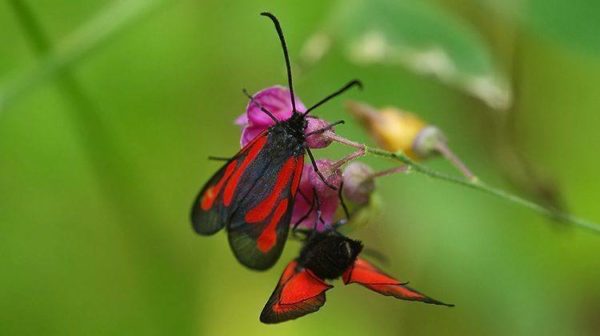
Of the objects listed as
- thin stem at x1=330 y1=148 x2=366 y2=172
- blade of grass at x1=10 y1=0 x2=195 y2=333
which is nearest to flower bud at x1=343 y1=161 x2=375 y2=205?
thin stem at x1=330 y1=148 x2=366 y2=172

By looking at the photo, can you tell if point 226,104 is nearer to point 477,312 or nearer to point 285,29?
point 285,29

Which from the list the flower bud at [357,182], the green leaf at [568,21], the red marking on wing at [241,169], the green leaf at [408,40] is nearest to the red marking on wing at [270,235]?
the red marking on wing at [241,169]

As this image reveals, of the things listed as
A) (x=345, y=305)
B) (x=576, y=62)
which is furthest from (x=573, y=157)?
(x=345, y=305)

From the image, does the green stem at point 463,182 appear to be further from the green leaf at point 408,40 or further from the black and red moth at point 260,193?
the green leaf at point 408,40

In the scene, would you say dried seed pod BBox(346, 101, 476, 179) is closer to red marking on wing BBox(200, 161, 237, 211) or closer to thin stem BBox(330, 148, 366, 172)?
thin stem BBox(330, 148, 366, 172)

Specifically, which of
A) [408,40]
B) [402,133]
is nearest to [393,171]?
[402,133]

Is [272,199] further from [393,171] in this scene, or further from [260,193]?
[393,171]
